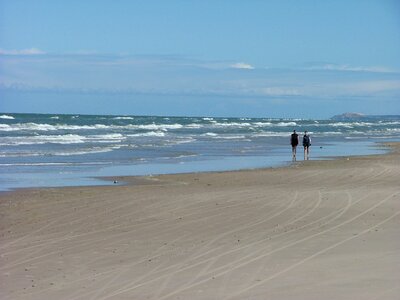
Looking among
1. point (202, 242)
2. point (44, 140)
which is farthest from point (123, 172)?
point (44, 140)

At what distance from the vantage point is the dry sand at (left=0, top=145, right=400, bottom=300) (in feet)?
23.8

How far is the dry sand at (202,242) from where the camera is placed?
7.25 m

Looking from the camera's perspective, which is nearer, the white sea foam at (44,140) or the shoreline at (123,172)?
the shoreline at (123,172)

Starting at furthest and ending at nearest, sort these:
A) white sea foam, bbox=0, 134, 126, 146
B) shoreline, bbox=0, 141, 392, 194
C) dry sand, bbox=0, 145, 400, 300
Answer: white sea foam, bbox=0, 134, 126, 146, shoreline, bbox=0, 141, 392, 194, dry sand, bbox=0, 145, 400, 300

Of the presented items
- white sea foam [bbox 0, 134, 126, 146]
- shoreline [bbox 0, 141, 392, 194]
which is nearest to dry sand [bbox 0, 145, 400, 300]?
shoreline [bbox 0, 141, 392, 194]

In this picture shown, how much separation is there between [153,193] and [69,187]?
8.06 feet

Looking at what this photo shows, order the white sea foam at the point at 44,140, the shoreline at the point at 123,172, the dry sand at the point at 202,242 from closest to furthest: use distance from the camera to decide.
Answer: the dry sand at the point at 202,242, the shoreline at the point at 123,172, the white sea foam at the point at 44,140

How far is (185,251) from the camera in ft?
29.7

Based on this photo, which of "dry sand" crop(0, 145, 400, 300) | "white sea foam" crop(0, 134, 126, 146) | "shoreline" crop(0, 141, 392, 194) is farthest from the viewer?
"white sea foam" crop(0, 134, 126, 146)

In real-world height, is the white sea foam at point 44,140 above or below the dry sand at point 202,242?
A: above

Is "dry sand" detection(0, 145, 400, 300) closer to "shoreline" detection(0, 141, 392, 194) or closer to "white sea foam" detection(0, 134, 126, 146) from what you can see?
"shoreline" detection(0, 141, 392, 194)

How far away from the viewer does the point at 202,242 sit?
31.7ft

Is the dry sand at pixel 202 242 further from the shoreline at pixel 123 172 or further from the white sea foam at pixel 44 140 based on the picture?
the white sea foam at pixel 44 140

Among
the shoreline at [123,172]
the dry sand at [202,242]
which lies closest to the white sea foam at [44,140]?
the shoreline at [123,172]
